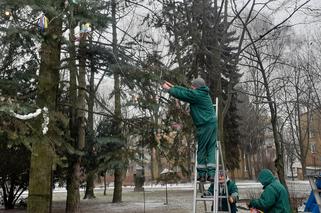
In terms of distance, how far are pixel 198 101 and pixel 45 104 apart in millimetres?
4496

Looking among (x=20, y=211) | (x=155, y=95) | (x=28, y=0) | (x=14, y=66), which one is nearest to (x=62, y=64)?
(x=14, y=66)

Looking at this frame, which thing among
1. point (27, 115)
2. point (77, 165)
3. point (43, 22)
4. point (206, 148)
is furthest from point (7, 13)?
point (77, 165)

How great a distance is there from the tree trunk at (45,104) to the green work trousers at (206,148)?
3.71 meters

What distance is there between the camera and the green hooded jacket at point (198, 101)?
17.7ft

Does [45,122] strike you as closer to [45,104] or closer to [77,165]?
[45,104]

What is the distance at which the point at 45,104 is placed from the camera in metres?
8.77

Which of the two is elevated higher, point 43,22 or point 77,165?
point 43,22

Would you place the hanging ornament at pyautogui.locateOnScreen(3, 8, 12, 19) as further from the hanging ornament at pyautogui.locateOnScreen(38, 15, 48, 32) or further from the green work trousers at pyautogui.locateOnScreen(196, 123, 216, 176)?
the green work trousers at pyautogui.locateOnScreen(196, 123, 216, 176)

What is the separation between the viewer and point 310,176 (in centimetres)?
627

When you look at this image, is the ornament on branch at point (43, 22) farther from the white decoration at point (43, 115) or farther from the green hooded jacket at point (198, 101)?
the green hooded jacket at point (198, 101)

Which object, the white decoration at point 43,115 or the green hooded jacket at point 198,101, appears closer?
the green hooded jacket at point 198,101

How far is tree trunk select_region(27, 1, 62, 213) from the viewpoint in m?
8.29

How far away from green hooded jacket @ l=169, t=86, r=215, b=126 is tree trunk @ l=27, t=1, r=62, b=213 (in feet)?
11.4

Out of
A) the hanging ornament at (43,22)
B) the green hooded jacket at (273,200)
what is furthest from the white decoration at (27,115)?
the green hooded jacket at (273,200)
